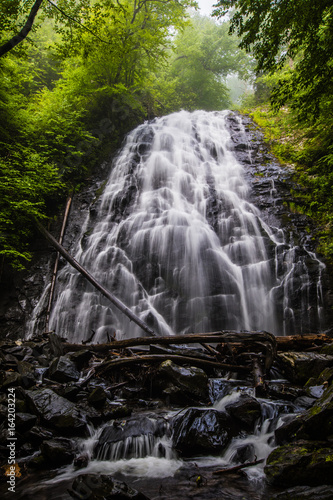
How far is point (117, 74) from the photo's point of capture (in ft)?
47.7

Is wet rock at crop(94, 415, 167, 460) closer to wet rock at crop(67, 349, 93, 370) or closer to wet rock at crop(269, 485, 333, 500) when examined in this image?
wet rock at crop(269, 485, 333, 500)

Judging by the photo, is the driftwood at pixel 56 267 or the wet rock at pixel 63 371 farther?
the driftwood at pixel 56 267

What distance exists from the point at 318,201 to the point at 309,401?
7.84 metres

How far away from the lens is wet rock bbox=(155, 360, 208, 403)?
160 inches

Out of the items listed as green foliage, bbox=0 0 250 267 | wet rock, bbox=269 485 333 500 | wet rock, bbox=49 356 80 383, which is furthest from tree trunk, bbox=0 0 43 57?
wet rock, bbox=269 485 333 500

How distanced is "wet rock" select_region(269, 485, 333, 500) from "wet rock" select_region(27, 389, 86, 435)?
8.00 feet

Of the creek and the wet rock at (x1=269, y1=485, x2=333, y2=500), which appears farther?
the creek

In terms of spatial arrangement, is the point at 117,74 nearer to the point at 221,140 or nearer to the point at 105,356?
the point at 221,140

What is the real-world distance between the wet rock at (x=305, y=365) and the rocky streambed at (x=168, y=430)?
2 centimetres

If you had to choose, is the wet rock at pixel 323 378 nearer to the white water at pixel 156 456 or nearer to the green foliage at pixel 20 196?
the white water at pixel 156 456

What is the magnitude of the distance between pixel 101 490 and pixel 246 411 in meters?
2.07

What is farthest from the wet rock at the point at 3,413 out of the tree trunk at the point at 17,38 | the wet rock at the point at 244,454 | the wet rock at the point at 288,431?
the tree trunk at the point at 17,38

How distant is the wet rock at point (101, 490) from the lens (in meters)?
2.13

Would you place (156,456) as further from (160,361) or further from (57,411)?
(160,361)
